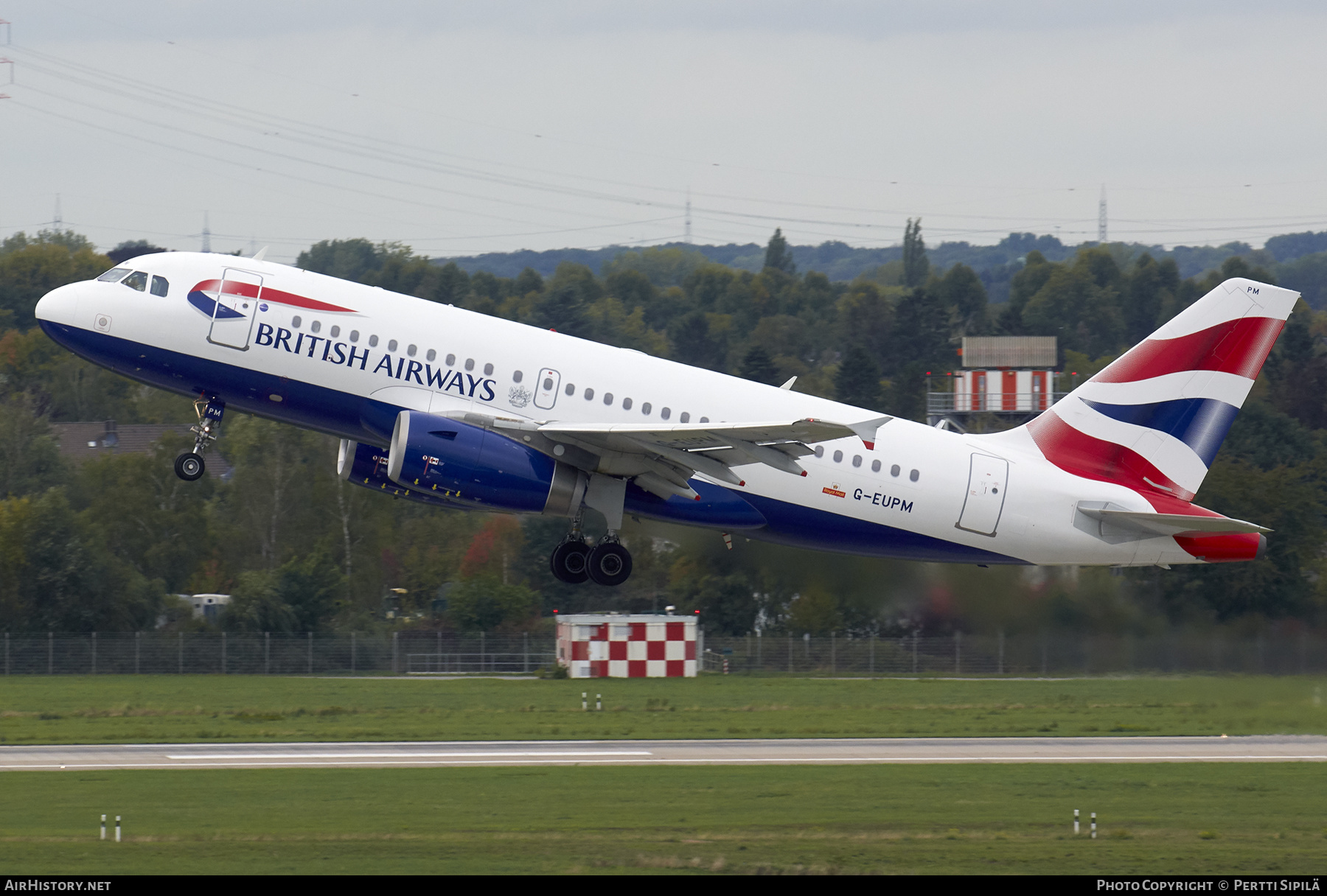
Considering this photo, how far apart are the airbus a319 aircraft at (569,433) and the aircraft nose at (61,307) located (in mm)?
47

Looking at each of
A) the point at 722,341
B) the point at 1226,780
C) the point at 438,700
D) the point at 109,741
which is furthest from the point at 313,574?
the point at 722,341

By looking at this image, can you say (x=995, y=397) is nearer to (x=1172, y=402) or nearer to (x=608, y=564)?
(x=1172, y=402)

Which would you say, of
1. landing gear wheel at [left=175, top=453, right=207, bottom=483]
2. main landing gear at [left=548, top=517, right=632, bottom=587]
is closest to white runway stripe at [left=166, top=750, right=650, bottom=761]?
main landing gear at [left=548, top=517, right=632, bottom=587]

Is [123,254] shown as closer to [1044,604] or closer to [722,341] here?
A: [722,341]

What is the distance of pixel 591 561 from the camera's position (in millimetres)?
35062

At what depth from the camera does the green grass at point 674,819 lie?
25.0 metres

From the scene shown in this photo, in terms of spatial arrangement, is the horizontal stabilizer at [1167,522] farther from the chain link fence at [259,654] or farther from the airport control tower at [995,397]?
the airport control tower at [995,397]

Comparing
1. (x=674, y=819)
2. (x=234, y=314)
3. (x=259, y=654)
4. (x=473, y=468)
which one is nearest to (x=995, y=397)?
(x=259, y=654)

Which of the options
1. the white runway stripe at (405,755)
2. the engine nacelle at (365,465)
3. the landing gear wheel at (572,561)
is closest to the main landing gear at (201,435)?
the engine nacelle at (365,465)

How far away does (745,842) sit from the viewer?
26.4 metres

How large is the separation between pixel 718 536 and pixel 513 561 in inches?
1594

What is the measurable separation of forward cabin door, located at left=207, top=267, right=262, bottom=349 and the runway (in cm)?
873

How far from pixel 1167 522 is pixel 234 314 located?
19.9m

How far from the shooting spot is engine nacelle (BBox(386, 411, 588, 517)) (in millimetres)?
32688
